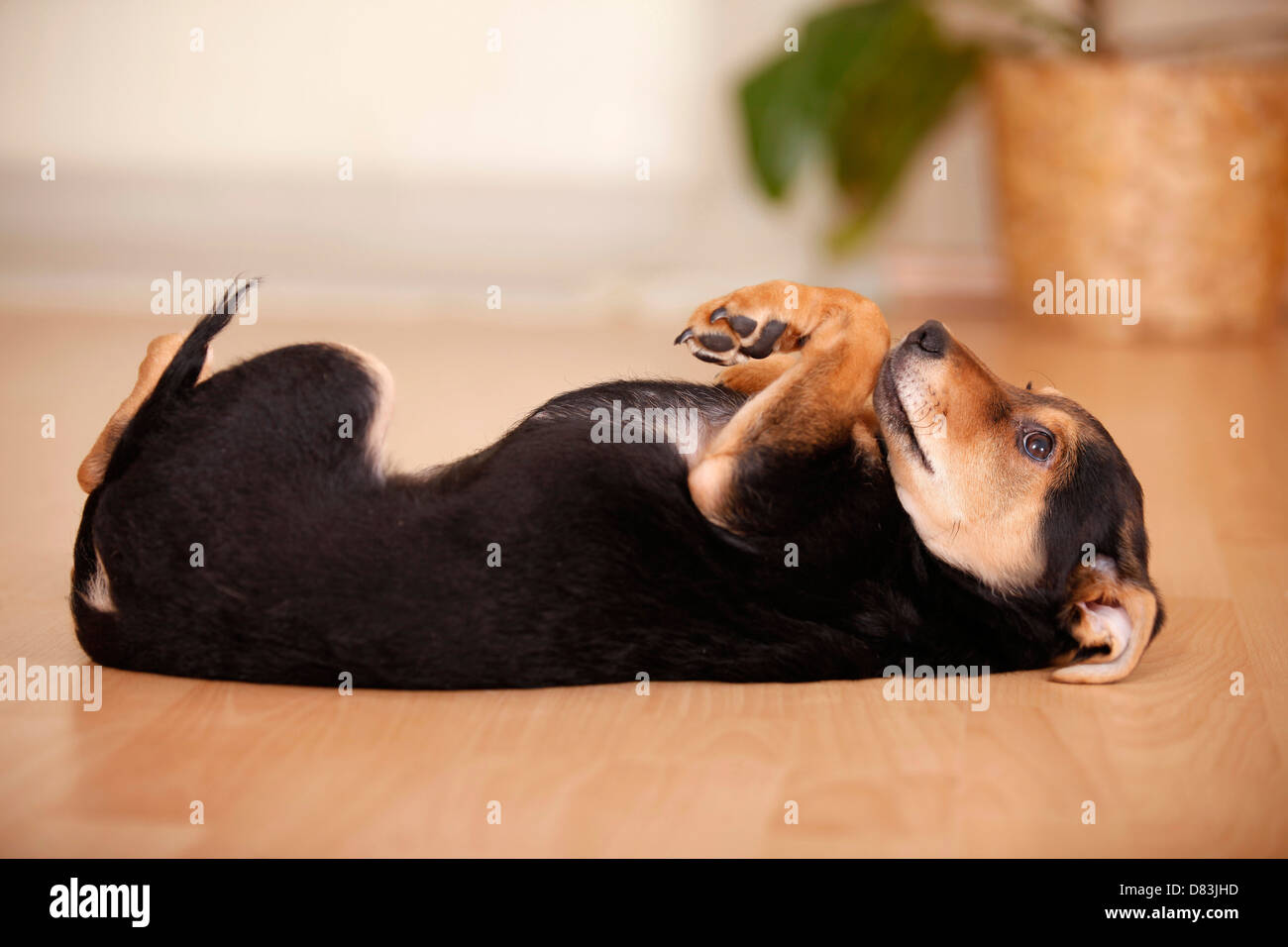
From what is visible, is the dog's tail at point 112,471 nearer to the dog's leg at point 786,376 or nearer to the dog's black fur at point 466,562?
the dog's black fur at point 466,562

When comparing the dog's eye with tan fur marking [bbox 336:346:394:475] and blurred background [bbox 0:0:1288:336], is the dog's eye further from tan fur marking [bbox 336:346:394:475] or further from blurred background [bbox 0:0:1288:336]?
blurred background [bbox 0:0:1288:336]

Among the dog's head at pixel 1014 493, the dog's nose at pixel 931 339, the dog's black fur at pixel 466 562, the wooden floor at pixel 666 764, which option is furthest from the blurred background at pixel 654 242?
the dog's nose at pixel 931 339

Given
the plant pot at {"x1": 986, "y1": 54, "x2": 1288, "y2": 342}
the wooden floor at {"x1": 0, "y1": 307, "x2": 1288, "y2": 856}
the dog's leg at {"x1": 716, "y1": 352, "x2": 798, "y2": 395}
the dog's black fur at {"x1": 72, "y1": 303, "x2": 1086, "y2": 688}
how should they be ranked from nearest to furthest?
the wooden floor at {"x1": 0, "y1": 307, "x2": 1288, "y2": 856} < the dog's black fur at {"x1": 72, "y1": 303, "x2": 1086, "y2": 688} < the dog's leg at {"x1": 716, "y1": 352, "x2": 798, "y2": 395} < the plant pot at {"x1": 986, "y1": 54, "x2": 1288, "y2": 342}

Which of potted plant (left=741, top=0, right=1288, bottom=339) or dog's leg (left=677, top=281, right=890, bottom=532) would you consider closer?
dog's leg (left=677, top=281, right=890, bottom=532)

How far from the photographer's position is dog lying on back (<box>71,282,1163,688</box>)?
2430 mm

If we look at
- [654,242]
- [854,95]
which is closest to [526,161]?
[654,242]

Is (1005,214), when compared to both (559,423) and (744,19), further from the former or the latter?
(559,423)

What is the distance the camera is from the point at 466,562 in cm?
242

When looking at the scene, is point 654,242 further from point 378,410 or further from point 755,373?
point 378,410

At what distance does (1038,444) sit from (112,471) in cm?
168

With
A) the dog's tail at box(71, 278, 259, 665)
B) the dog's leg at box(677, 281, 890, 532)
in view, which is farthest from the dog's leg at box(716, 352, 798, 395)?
the dog's tail at box(71, 278, 259, 665)

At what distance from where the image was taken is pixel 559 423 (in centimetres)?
270

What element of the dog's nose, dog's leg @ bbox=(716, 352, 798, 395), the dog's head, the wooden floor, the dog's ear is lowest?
the wooden floor

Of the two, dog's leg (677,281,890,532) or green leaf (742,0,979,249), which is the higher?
green leaf (742,0,979,249)
